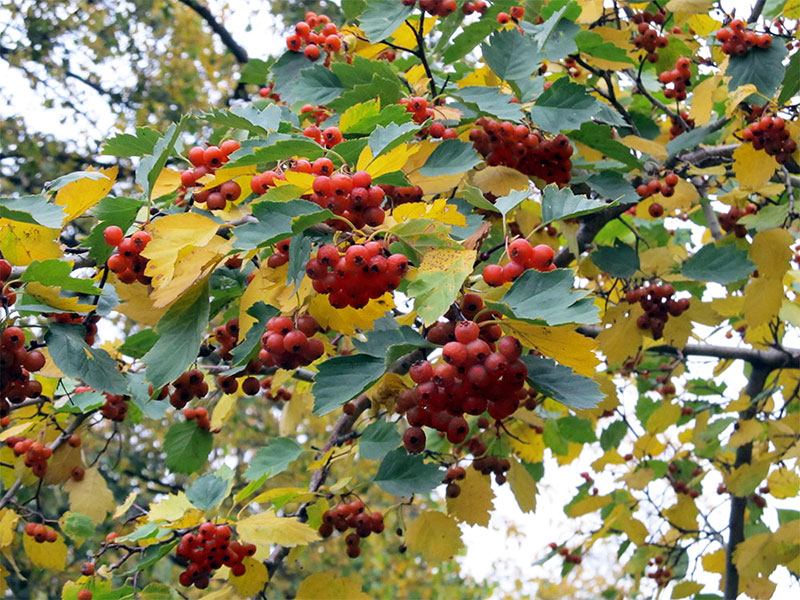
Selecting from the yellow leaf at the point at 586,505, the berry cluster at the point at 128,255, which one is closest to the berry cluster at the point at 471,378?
the berry cluster at the point at 128,255

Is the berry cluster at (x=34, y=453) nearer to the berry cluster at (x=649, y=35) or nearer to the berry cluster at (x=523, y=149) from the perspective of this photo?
the berry cluster at (x=523, y=149)

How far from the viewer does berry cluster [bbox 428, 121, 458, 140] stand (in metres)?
1.95

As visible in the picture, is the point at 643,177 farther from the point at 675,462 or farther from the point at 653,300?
the point at 675,462

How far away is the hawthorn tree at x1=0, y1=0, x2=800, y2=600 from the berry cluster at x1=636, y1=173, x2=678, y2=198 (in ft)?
0.03

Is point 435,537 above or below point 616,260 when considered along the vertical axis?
below

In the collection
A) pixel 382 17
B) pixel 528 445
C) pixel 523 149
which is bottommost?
pixel 528 445

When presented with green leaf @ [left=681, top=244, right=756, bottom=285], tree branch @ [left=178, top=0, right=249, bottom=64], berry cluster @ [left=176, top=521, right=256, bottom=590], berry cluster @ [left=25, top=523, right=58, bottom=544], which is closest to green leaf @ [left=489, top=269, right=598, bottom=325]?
berry cluster @ [left=176, top=521, right=256, bottom=590]

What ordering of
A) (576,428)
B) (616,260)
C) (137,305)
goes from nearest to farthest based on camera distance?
(137,305), (616,260), (576,428)

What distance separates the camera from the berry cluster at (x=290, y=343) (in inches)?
60.3

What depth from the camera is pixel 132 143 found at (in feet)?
6.02

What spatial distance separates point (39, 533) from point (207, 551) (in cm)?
88

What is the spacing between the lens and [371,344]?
1.42m

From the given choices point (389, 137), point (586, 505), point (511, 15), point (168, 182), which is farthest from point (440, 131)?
point (586, 505)

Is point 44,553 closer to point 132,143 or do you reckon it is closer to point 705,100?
point 132,143
